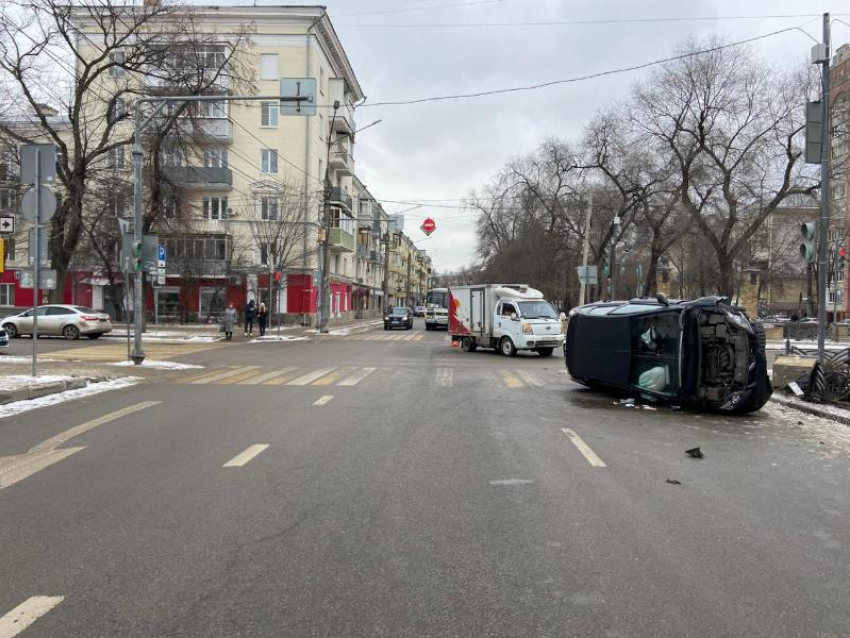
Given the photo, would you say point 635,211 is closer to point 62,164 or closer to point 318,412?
point 62,164

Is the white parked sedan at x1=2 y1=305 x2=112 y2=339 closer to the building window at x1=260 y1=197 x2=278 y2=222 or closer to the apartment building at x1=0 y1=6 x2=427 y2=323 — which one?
the apartment building at x1=0 y1=6 x2=427 y2=323

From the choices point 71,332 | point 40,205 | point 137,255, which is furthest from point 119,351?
point 40,205

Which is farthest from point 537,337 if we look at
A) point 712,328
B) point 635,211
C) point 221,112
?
point 221,112

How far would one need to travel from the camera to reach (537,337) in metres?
21.5

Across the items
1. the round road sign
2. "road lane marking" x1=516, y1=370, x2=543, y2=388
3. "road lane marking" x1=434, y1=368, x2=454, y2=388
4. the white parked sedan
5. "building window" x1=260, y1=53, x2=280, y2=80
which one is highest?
"building window" x1=260, y1=53, x2=280, y2=80

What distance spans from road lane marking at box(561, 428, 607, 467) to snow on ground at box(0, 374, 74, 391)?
29.6ft

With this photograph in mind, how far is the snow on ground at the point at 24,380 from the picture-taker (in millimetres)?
11102

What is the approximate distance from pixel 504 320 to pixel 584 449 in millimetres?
15097

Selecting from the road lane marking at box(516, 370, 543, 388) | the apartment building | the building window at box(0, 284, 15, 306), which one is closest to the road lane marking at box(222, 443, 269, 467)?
the road lane marking at box(516, 370, 543, 388)

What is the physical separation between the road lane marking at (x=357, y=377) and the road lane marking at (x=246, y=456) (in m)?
6.09

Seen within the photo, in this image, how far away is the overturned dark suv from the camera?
10180 mm

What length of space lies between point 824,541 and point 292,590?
369cm

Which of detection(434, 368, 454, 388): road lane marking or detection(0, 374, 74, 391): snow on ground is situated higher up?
detection(0, 374, 74, 391): snow on ground

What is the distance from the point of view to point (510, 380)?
14.7 metres
